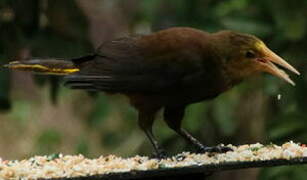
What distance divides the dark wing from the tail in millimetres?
166

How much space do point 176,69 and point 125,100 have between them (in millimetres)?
2422

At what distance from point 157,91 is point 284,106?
209cm

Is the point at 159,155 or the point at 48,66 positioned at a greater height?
the point at 48,66

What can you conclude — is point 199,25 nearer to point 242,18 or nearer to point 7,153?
point 242,18

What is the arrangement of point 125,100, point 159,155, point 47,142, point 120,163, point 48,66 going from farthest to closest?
point 47,142 → point 125,100 → point 48,66 → point 159,155 → point 120,163

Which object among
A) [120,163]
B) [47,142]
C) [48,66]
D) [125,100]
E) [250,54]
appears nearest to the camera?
[120,163]

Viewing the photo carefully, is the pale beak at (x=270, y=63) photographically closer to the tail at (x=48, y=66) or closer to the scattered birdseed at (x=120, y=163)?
the scattered birdseed at (x=120, y=163)

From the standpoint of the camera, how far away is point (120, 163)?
14.4ft

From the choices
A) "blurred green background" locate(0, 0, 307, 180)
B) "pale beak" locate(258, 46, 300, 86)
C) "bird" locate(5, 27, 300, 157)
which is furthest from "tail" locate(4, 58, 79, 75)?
"pale beak" locate(258, 46, 300, 86)

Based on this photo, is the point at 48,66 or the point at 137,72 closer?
the point at 137,72

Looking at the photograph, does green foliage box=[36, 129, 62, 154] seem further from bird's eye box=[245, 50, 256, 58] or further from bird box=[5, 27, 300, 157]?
bird's eye box=[245, 50, 256, 58]

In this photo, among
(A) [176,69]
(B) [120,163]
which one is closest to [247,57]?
(A) [176,69]

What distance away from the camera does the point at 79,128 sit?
9906mm

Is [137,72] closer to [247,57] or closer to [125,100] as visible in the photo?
[247,57]
